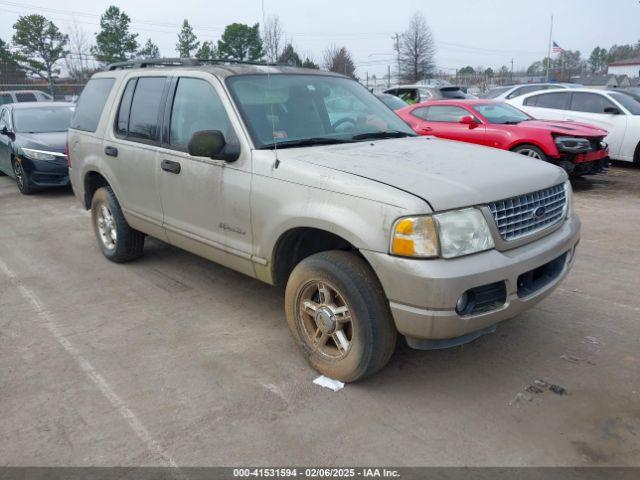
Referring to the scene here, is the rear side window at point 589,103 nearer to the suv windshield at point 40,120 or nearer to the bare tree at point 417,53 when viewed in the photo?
the suv windshield at point 40,120

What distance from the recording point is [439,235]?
2.77 metres

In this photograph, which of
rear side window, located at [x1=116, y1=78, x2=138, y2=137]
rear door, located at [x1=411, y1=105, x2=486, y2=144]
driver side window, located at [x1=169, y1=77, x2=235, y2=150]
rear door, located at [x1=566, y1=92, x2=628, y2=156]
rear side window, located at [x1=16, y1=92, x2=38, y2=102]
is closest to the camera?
driver side window, located at [x1=169, y1=77, x2=235, y2=150]

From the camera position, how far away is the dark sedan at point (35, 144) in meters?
9.28

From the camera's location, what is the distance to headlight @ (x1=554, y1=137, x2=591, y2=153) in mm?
8461

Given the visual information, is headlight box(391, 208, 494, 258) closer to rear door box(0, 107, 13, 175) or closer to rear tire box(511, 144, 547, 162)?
rear tire box(511, 144, 547, 162)

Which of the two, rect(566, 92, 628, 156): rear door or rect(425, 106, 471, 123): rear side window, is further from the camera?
rect(566, 92, 628, 156): rear door

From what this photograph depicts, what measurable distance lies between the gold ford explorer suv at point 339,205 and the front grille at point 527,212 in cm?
1

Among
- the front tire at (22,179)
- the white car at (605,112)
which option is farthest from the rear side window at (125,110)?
the white car at (605,112)

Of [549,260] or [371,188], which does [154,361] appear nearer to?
[371,188]

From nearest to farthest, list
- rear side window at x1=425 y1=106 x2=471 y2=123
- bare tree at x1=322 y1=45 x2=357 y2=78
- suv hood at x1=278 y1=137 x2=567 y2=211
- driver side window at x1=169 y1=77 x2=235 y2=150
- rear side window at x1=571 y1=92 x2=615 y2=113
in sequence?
suv hood at x1=278 y1=137 x2=567 y2=211 → driver side window at x1=169 y1=77 x2=235 y2=150 → rear side window at x1=425 y1=106 x2=471 y2=123 → rear side window at x1=571 y1=92 x2=615 y2=113 → bare tree at x1=322 y1=45 x2=357 y2=78

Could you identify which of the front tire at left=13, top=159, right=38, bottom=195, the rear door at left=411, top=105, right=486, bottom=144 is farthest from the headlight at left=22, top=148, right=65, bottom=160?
the rear door at left=411, top=105, right=486, bottom=144

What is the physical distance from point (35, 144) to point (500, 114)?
8039 millimetres

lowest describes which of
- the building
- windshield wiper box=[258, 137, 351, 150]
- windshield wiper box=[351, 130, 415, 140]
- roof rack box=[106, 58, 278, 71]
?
windshield wiper box=[258, 137, 351, 150]

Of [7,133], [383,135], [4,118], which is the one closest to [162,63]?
[383,135]
